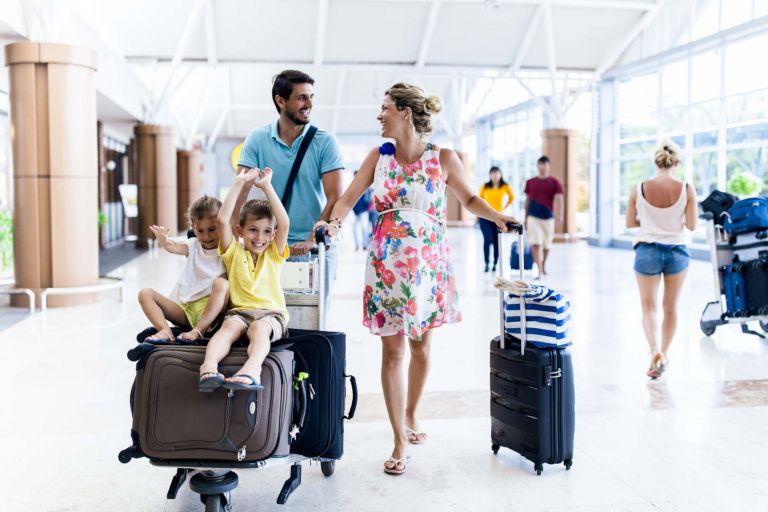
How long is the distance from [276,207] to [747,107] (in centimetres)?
1500

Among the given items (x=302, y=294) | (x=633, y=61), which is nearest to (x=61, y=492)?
(x=302, y=294)

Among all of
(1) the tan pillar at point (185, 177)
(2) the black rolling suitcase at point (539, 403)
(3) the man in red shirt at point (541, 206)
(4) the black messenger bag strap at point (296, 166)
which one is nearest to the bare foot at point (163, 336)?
(4) the black messenger bag strap at point (296, 166)

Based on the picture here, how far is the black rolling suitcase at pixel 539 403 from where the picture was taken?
3740mm

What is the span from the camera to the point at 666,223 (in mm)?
5656

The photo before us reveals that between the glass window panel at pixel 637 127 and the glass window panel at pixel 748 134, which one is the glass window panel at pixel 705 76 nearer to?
the glass window panel at pixel 748 134

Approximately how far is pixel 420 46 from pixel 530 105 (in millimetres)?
8696

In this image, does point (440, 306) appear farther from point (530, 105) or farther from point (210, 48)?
point (530, 105)

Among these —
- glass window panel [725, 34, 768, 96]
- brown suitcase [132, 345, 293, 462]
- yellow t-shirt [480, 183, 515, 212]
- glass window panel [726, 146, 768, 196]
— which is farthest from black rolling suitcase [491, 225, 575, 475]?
glass window panel [725, 34, 768, 96]

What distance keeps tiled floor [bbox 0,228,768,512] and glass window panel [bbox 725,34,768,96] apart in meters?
9.76

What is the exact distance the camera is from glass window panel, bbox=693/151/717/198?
1728 centimetres

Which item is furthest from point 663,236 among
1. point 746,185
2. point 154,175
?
point 154,175

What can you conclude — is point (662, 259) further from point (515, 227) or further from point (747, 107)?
point (747, 107)

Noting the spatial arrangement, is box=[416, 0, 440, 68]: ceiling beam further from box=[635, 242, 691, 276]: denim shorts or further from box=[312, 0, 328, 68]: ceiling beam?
box=[635, 242, 691, 276]: denim shorts

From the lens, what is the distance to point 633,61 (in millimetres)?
20375
